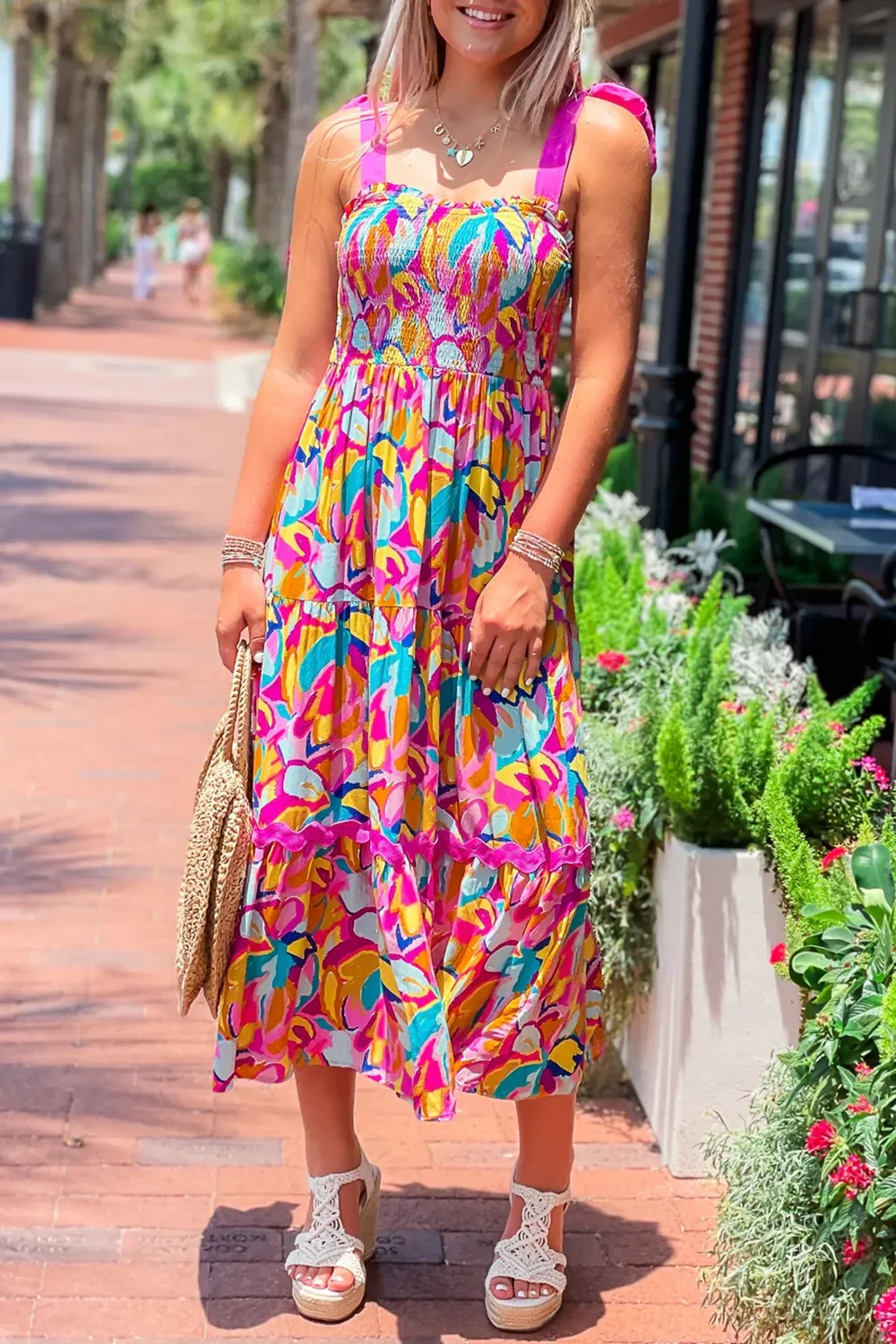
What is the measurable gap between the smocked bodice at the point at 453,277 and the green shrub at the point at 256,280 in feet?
91.3

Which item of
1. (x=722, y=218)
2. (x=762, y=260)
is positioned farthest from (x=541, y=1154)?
(x=722, y=218)

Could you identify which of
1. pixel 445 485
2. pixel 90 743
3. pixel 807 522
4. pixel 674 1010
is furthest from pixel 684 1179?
pixel 90 743

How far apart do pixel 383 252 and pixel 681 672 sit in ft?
4.74

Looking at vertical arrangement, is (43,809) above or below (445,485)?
below

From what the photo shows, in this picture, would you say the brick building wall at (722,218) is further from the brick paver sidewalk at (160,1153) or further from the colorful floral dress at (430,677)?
the colorful floral dress at (430,677)

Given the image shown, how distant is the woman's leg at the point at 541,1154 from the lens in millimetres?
2744

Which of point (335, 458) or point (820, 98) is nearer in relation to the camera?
point (335, 458)

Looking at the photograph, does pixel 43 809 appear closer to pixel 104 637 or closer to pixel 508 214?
pixel 104 637

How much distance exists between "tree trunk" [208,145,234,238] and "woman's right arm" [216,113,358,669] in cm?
5807

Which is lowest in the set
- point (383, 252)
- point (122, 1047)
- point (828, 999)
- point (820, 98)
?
point (122, 1047)

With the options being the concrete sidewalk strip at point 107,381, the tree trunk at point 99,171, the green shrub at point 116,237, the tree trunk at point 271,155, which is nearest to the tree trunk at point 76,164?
the tree trunk at point 271,155

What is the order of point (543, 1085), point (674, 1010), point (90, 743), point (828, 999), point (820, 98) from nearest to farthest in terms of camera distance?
point (828, 999), point (543, 1085), point (674, 1010), point (90, 743), point (820, 98)

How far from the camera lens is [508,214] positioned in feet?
8.13

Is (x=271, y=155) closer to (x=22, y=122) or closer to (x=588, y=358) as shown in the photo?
(x=22, y=122)
